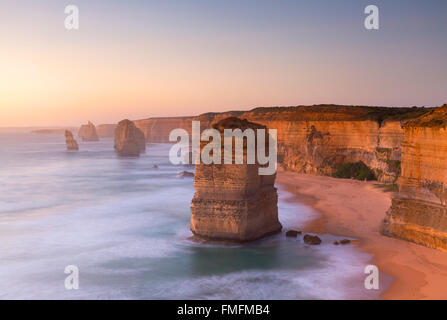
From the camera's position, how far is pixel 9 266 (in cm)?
1584

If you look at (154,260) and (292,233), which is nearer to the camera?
(154,260)

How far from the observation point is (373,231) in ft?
59.0

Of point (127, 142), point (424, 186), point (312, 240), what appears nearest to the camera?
point (424, 186)

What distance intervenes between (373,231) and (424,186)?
3.66m

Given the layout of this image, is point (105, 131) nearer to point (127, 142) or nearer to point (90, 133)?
point (90, 133)

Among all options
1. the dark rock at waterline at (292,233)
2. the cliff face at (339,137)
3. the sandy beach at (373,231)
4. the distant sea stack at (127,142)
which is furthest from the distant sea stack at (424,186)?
the distant sea stack at (127,142)

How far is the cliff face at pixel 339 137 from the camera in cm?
3198

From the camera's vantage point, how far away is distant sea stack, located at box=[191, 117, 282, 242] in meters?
15.8

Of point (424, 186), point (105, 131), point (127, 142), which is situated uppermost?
point (105, 131)

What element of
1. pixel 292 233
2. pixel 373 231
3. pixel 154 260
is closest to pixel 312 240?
pixel 292 233

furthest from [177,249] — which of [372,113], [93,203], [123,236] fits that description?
[372,113]

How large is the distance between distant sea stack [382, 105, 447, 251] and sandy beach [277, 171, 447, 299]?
0.61 meters

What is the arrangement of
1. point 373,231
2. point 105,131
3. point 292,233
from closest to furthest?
point 292,233 → point 373,231 → point 105,131

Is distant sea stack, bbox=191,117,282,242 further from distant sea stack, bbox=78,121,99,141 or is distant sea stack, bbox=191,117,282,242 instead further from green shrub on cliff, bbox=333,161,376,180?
distant sea stack, bbox=78,121,99,141
